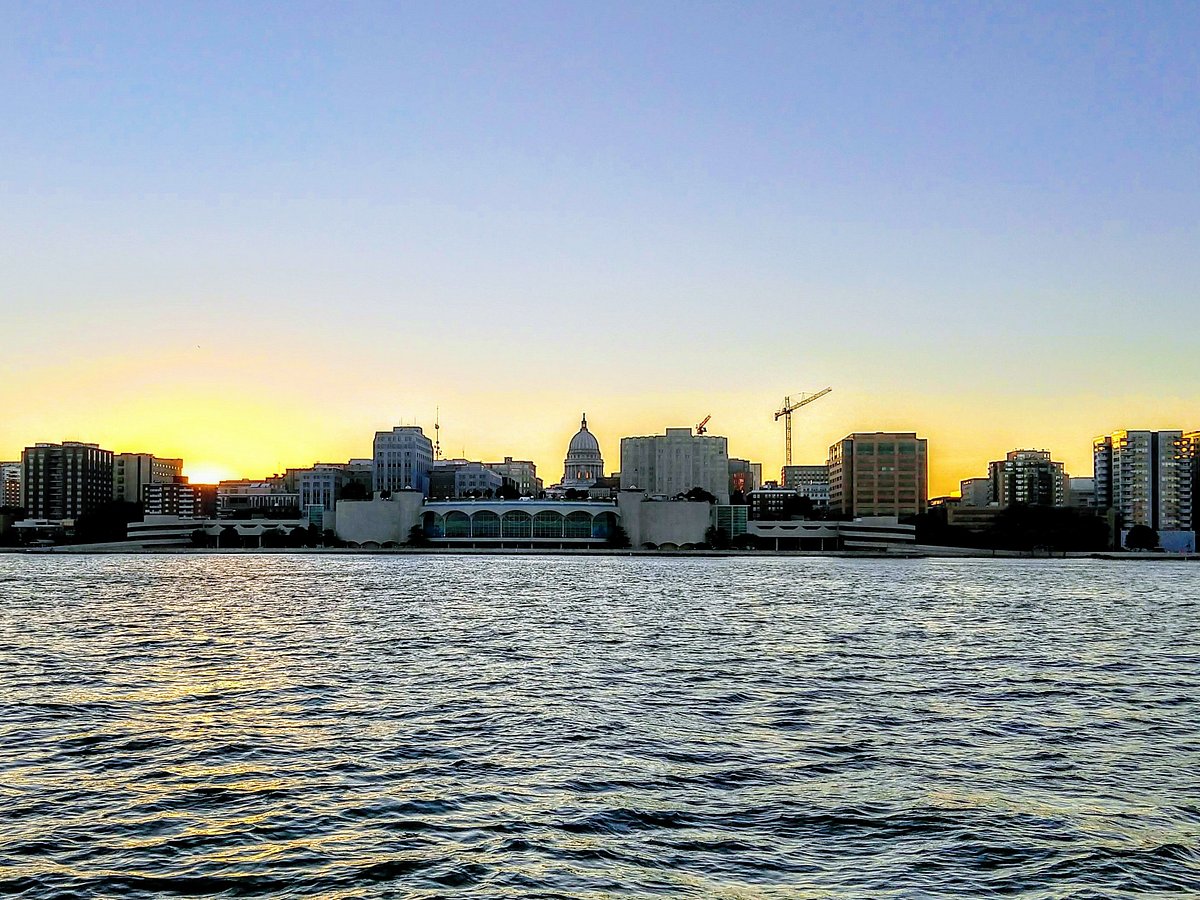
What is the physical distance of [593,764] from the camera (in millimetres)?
23500

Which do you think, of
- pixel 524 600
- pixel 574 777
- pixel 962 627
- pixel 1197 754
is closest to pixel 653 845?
pixel 574 777

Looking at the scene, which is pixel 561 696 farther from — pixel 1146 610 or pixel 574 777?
pixel 1146 610

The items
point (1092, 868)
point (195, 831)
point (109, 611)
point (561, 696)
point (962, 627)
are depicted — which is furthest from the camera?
point (109, 611)

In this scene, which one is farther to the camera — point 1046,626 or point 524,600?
point 524,600

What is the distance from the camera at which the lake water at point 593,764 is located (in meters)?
16.8

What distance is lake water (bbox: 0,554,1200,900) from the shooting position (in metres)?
16.8

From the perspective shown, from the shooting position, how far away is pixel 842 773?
22.8 m

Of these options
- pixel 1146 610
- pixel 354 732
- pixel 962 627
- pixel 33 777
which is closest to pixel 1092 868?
pixel 354 732

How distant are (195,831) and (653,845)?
710cm

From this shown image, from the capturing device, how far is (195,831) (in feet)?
61.1

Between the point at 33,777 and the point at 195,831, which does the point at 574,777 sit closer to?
the point at 195,831

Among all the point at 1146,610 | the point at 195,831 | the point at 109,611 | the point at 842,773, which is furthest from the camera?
the point at 1146,610

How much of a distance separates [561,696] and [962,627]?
32.8 metres

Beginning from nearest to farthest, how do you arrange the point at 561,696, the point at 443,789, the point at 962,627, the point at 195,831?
the point at 195,831 < the point at 443,789 < the point at 561,696 < the point at 962,627
